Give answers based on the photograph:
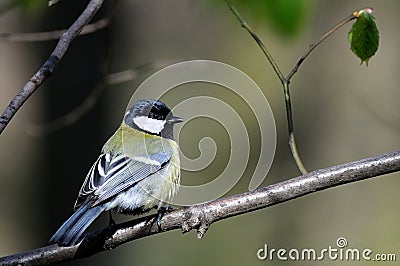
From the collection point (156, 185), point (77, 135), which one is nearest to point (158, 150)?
point (156, 185)

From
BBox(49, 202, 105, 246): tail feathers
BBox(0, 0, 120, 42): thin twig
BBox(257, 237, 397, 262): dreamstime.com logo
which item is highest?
BBox(0, 0, 120, 42): thin twig

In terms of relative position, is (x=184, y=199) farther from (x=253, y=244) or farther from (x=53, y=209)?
(x=253, y=244)

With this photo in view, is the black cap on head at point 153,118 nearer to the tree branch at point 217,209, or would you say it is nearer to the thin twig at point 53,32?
the thin twig at point 53,32

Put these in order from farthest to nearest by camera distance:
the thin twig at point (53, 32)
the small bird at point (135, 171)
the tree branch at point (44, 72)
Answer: the thin twig at point (53, 32), the small bird at point (135, 171), the tree branch at point (44, 72)

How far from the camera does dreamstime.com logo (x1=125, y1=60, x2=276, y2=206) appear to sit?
2721 mm

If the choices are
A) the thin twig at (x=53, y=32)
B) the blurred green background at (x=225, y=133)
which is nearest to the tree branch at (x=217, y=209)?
the thin twig at (x=53, y=32)

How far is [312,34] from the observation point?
486 cm

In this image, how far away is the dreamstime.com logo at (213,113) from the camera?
8.93 ft

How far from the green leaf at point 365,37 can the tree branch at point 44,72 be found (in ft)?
2.58

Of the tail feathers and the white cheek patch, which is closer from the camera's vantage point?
the tail feathers

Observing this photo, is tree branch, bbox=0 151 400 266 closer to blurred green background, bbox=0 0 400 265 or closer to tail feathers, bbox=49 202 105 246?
tail feathers, bbox=49 202 105 246

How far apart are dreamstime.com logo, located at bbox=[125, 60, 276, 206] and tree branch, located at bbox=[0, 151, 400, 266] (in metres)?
0.14

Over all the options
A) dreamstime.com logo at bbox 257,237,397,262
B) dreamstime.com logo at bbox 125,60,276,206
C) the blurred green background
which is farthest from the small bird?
dreamstime.com logo at bbox 257,237,397,262

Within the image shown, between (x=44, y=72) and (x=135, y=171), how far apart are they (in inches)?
27.5
